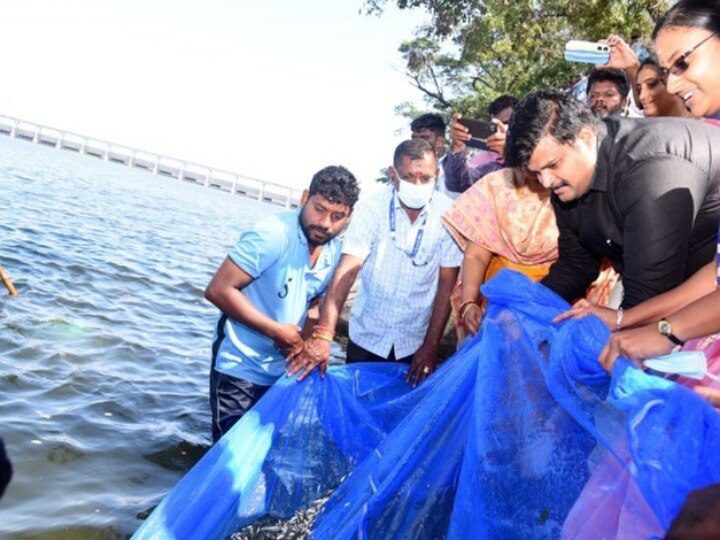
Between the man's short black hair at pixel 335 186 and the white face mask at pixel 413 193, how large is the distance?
37cm

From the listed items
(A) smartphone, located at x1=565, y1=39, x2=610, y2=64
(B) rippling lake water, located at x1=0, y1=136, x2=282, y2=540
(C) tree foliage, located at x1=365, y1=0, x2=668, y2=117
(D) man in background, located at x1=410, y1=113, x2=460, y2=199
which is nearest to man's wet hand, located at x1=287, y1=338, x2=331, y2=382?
(B) rippling lake water, located at x1=0, y1=136, x2=282, y2=540

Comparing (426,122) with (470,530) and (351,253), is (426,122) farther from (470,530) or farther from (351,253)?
(470,530)

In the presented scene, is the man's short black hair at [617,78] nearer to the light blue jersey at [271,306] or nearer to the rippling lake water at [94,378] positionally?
the light blue jersey at [271,306]

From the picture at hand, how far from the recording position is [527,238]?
3047 millimetres

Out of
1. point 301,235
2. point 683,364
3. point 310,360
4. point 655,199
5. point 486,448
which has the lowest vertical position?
point 310,360

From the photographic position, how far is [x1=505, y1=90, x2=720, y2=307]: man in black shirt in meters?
1.98

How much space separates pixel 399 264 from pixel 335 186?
63 cm

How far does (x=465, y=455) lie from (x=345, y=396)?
0.88 metres

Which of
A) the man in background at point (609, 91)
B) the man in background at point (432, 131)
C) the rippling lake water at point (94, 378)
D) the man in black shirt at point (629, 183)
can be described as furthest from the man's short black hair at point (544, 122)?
the rippling lake water at point (94, 378)

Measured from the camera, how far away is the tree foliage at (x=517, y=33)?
1060cm

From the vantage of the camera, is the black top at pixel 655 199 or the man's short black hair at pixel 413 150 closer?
the black top at pixel 655 199

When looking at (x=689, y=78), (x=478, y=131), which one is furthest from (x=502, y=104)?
(x=689, y=78)

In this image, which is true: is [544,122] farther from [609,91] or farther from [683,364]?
[609,91]

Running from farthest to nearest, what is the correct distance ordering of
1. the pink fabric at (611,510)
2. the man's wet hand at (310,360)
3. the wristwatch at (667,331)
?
1. the man's wet hand at (310,360)
2. the wristwatch at (667,331)
3. the pink fabric at (611,510)
